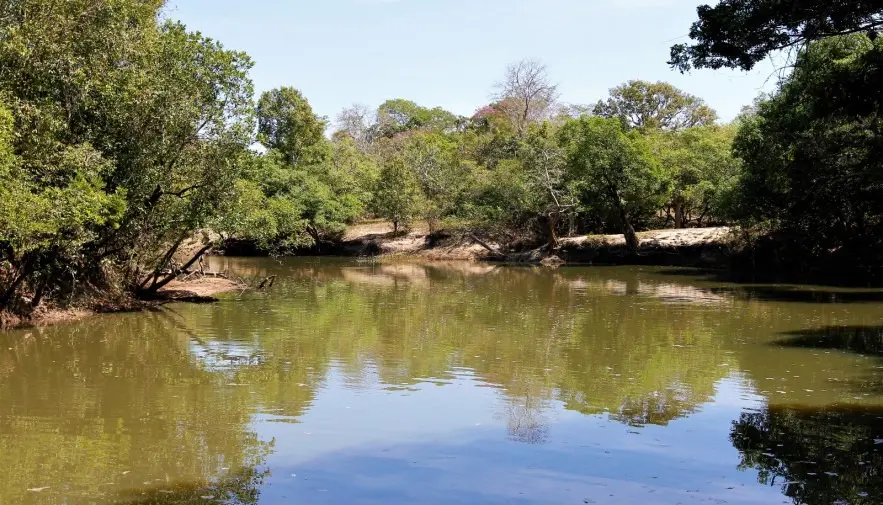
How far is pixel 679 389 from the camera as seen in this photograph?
1112cm

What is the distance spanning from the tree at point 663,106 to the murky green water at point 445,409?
4670 centimetres

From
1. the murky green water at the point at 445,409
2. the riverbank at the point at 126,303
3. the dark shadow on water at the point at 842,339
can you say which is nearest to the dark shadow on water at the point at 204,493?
the murky green water at the point at 445,409

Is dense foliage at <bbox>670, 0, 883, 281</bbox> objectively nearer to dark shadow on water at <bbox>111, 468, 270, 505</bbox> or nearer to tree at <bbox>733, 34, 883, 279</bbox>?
tree at <bbox>733, 34, 883, 279</bbox>

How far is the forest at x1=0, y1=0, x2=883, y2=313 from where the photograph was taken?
12.1m

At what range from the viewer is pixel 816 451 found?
7754 millimetres

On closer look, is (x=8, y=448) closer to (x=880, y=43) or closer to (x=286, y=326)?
(x=286, y=326)

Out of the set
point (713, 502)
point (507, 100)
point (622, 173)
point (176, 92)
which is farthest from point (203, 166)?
point (507, 100)

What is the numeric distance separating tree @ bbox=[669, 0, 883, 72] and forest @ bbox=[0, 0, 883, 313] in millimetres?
27

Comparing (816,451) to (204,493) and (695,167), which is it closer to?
(204,493)

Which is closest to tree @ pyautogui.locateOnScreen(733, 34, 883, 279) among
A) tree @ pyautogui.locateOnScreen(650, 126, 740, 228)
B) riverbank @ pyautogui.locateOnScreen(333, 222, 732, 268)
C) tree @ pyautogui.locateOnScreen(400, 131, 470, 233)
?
riverbank @ pyautogui.locateOnScreen(333, 222, 732, 268)

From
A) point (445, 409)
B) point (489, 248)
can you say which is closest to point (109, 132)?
point (445, 409)

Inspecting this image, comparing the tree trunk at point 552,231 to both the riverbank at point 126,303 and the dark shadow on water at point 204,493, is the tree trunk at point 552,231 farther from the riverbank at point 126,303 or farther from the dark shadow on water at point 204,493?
the dark shadow on water at point 204,493

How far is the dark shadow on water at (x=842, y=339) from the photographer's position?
14.3 metres

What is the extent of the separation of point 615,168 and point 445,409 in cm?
3068
